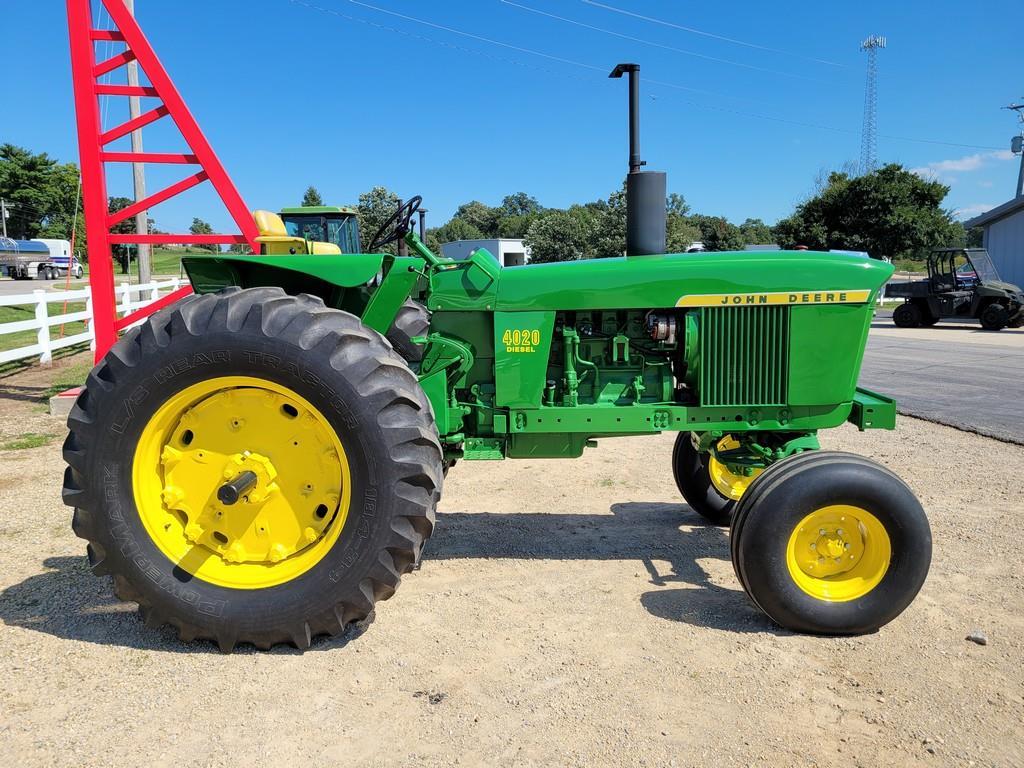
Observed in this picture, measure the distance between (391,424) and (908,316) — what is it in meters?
19.9

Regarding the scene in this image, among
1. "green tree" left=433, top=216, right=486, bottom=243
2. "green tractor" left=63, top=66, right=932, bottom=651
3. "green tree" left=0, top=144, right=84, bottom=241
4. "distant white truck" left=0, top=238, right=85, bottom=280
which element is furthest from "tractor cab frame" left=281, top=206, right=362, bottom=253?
"green tree" left=433, top=216, right=486, bottom=243

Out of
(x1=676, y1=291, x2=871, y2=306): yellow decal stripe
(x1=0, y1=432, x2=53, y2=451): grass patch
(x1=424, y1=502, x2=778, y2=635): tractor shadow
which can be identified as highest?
(x1=676, y1=291, x2=871, y2=306): yellow decal stripe

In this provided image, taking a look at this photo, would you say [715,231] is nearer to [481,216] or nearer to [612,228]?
[612,228]

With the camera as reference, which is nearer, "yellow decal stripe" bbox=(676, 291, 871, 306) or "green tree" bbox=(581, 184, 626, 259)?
"yellow decal stripe" bbox=(676, 291, 871, 306)

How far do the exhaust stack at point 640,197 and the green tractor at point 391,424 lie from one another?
10.3 inches

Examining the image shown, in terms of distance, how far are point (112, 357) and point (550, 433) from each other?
2012mm

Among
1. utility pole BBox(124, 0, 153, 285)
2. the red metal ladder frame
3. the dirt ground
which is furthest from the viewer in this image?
utility pole BBox(124, 0, 153, 285)

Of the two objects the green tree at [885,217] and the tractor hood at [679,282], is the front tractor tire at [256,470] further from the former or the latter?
the green tree at [885,217]

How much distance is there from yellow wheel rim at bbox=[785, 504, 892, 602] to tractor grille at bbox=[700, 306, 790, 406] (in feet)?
2.22

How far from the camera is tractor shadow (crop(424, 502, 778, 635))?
3.27m

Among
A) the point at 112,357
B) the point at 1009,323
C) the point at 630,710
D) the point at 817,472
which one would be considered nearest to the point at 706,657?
the point at 630,710

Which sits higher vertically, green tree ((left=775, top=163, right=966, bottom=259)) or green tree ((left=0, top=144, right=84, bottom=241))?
green tree ((left=0, top=144, right=84, bottom=241))

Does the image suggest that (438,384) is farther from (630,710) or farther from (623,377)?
(630,710)

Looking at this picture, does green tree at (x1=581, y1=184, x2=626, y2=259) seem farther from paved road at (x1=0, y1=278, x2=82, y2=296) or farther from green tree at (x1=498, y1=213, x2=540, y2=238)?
green tree at (x1=498, y1=213, x2=540, y2=238)
